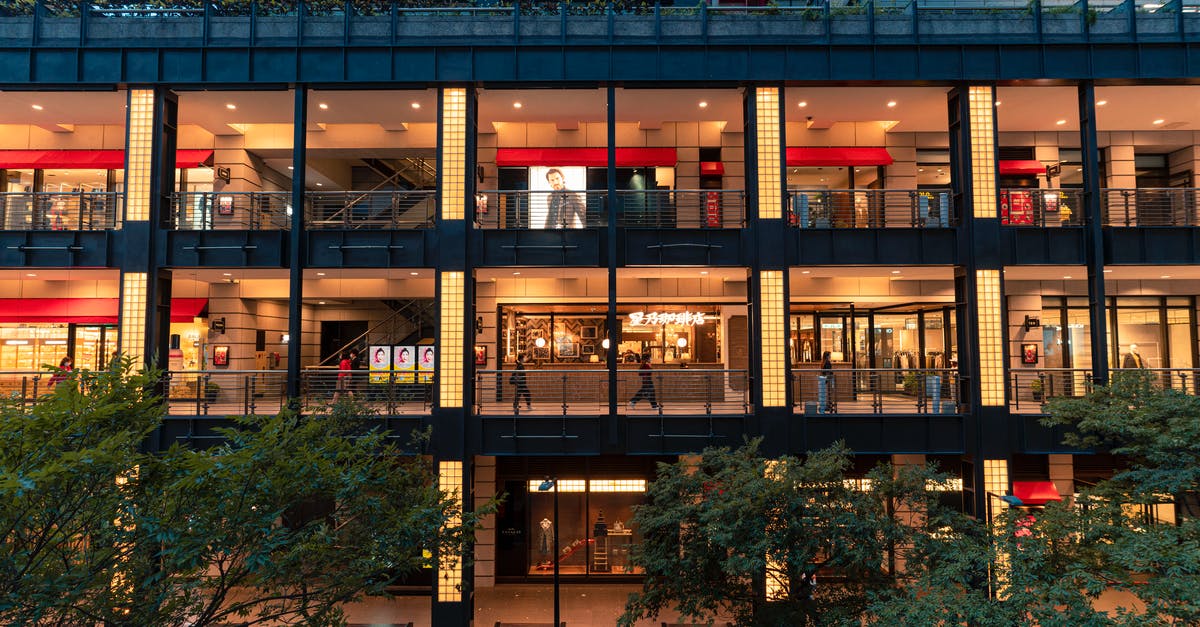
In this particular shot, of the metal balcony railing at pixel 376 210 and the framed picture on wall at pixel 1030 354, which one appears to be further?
the framed picture on wall at pixel 1030 354

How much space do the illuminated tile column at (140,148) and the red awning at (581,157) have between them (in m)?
9.42

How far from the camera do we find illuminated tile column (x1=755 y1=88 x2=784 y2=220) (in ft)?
52.3

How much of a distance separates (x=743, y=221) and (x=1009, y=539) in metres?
9.72

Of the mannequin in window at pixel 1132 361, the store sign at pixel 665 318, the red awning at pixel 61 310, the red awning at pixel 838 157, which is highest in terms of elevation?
the red awning at pixel 838 157

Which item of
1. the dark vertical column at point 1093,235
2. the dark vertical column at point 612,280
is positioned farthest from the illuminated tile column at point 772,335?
the dark vertical column at point 1093,235

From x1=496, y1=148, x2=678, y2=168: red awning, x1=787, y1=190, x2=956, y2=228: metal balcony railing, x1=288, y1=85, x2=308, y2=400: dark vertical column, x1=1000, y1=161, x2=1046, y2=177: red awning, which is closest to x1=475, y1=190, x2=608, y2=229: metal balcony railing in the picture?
x1=496, y1=148, x2=678, y2=168: red awning

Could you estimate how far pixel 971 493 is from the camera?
15.4m

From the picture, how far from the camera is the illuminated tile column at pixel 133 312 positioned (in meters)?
15.7

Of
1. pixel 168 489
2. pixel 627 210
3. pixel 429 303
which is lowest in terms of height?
pixel 168 489

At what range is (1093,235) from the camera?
52.3ft

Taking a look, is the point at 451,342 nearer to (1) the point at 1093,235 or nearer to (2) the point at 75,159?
(2) the point at 75,159

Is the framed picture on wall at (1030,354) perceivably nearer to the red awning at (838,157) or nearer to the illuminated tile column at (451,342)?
the red awning at (838,157)

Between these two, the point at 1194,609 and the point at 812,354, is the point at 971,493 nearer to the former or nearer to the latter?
the point at 812,354

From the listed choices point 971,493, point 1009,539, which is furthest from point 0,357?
point 971,493
